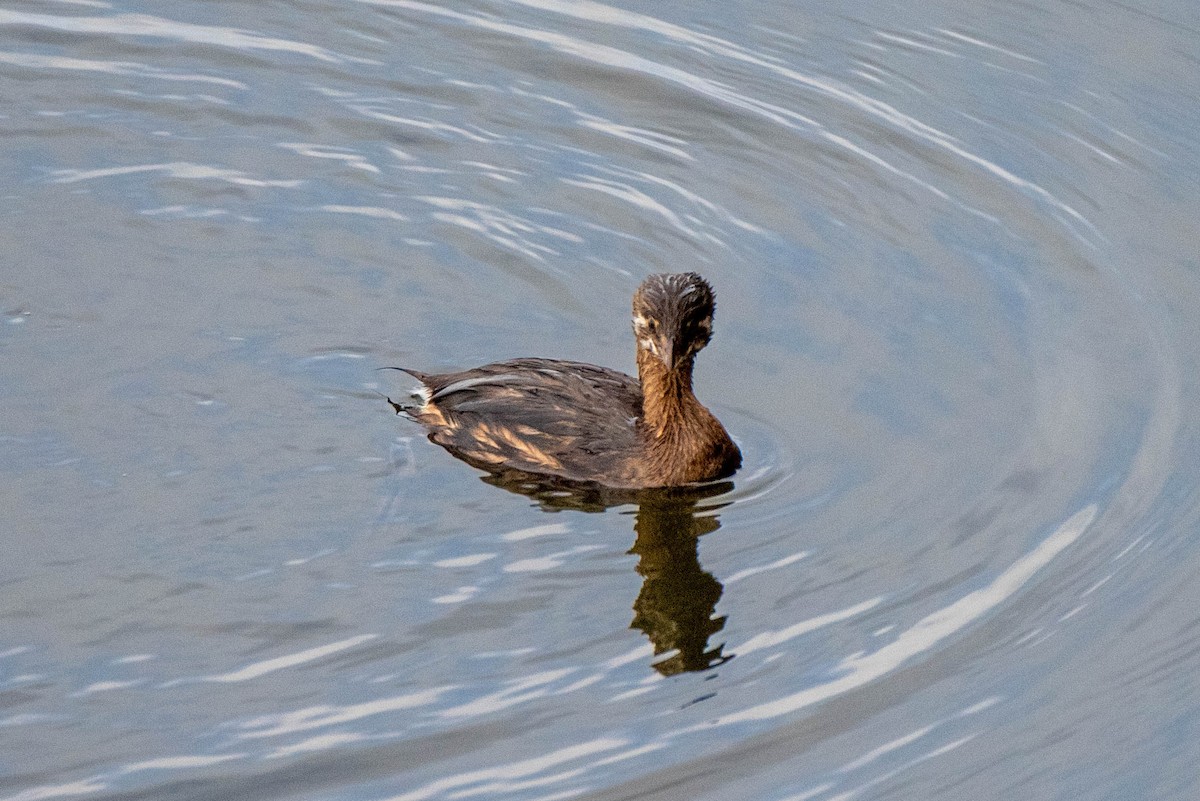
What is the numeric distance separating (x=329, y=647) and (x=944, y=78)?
625 centimetres

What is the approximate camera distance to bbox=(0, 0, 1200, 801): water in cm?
641

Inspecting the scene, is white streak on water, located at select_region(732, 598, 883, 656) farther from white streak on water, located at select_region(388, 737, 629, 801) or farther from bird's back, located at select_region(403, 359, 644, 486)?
bird's back, located at select_region(403, 359, 644, 486)

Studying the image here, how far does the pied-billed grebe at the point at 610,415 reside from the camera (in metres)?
7.93

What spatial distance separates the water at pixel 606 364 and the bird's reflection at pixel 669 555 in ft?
0.09

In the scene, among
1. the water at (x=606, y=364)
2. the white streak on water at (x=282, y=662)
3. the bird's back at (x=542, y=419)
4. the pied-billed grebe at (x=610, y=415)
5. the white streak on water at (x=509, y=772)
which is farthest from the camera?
the bird's back at (x=542, y=419)

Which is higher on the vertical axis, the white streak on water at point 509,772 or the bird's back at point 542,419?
the bird's back at point 542,419

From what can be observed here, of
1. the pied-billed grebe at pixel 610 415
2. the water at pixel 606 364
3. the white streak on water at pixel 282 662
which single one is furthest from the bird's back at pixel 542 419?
the white streak on water at pixel 282 662

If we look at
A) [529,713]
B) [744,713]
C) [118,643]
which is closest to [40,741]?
[118,643]

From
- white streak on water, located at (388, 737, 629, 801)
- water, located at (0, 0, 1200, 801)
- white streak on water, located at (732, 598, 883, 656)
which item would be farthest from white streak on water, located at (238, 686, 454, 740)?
white streak on water, located at (732, 598, 883, 656)

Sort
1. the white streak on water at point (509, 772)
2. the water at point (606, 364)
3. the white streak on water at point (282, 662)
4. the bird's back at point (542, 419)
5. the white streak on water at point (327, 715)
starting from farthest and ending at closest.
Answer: the bird's back at point (542, 419) < the white streak on water at point (282, 662) < the water at point (606, 364) < the white streak on water at point (327, 715) < the white streak on water at point (509, 772)

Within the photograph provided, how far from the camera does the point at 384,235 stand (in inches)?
382

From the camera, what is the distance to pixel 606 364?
8.92m

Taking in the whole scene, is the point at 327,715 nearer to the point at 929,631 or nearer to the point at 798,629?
the point at 798,629

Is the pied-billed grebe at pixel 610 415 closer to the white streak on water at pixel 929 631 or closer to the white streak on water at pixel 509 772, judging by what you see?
the white streak on water at pixel 929 631
